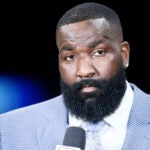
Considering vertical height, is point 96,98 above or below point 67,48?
below

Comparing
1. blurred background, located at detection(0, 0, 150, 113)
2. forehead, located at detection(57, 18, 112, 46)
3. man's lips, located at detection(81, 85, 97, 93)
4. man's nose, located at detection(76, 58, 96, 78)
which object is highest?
forehead, located at detection(57, 18, 112, 46)

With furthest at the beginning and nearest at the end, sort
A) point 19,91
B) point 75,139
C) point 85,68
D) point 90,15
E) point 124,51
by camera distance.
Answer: point 19,91 → point 124,51 → point 90,15 → point 85,68 → point 75,139

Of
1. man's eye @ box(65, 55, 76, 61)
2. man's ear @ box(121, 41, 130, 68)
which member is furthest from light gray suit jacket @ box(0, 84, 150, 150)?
man's eye @ box(65, 55, 76, 61)

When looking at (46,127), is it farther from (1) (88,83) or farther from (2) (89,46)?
(2) (89,46)

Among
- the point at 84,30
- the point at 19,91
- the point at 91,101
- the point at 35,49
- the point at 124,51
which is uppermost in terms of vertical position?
the point at 84,30

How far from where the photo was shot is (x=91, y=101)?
1867mm

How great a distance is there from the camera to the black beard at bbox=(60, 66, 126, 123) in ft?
6.09

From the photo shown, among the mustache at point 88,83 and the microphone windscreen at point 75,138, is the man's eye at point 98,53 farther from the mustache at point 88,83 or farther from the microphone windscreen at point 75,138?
the microphone windscreen at point 75,138

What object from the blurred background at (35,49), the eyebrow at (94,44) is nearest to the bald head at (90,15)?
the eyebrow at (94,44)

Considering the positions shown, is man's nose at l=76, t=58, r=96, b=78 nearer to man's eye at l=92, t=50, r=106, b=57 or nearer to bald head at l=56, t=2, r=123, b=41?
man's eye at l=92, t=50, r=106, b=57

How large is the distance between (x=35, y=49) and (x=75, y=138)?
209 cm

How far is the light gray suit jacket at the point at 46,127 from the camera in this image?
1.85 metres

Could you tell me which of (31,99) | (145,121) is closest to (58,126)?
(145,121)

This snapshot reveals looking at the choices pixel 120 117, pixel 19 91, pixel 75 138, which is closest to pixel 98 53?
pixel 120 117
